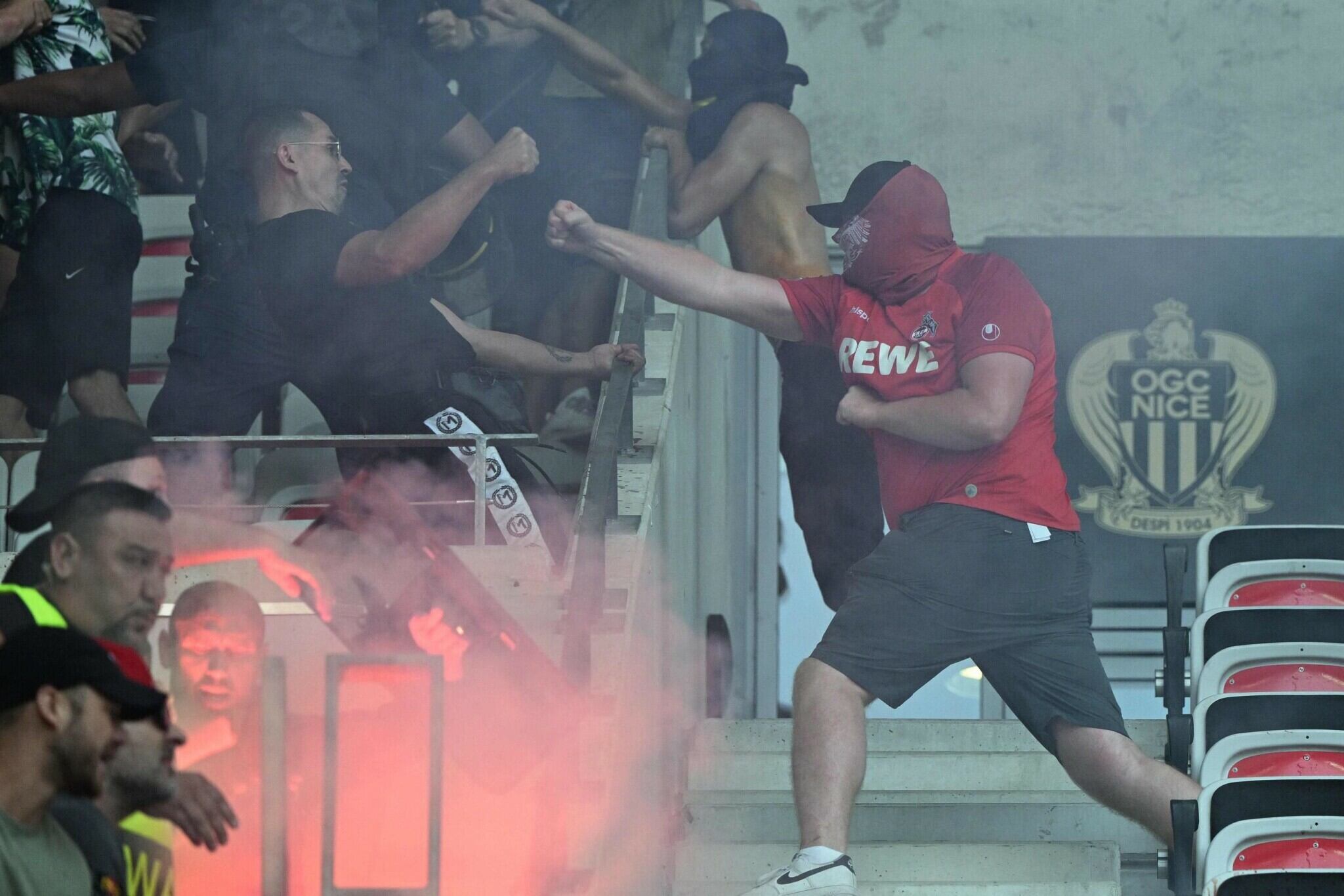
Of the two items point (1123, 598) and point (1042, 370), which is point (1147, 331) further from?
point (1042, 370)

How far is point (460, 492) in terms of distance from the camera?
3.69m

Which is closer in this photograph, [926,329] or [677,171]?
[926,329]

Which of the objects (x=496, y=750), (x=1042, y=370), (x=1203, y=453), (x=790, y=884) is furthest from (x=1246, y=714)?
(x=1203, y=453)

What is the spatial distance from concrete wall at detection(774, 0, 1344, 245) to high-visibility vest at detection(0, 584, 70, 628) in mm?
4219

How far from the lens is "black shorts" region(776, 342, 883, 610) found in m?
4.65

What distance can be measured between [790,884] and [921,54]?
4027 millimetres

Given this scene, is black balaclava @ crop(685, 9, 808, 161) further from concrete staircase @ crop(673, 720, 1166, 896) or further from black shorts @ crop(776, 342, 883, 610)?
concrete staircase @ crop(673, 720, 1166, 896)

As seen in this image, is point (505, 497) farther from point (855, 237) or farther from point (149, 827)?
point (149, 827)

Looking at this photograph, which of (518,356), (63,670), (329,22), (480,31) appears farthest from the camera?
(480,31)

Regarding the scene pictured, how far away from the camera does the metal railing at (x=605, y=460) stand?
Result: 2.93m

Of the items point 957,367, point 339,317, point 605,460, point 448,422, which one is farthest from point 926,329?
point 339,317

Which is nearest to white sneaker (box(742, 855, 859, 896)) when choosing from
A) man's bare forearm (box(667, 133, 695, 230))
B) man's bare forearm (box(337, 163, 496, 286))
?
man's bare forearm (box(337, 163, 496, 286))

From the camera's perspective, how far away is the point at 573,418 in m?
4.57

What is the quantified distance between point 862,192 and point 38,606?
1.92 metres
